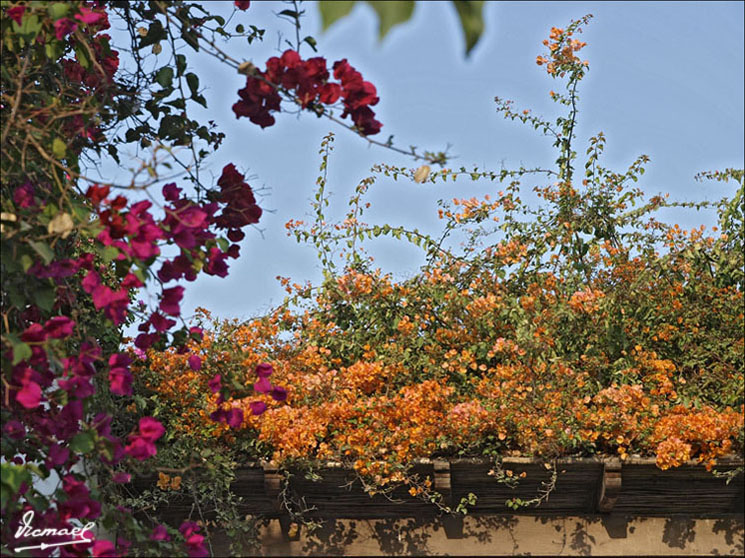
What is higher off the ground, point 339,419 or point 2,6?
point 2,6

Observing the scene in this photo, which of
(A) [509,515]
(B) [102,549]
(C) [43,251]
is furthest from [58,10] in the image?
(A) [509,515]

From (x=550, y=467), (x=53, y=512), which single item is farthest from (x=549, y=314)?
(x=53, y=512)

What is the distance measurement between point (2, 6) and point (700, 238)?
14.0 feet

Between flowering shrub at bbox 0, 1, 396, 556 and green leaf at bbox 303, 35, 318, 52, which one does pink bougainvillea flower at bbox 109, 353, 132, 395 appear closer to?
flowering shrub at bbox 0, 1, 396, 556

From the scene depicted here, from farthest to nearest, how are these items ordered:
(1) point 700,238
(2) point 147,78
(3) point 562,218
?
(3) point 562,218
(1) point 700,238
(2) point 147,78

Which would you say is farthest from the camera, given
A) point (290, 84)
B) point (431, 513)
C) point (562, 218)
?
point (562, 218)

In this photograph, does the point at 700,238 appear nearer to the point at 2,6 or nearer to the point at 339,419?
the point at 339,419

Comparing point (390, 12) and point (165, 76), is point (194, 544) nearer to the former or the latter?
point (165, 76)

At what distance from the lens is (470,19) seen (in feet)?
4.55

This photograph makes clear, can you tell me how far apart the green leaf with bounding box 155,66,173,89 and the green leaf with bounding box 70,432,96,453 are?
5.26 ft

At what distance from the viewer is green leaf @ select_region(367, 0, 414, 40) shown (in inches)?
51.7

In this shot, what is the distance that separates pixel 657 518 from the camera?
5152 mm

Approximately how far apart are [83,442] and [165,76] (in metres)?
1.66

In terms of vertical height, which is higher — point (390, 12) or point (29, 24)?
point (29, 24)
